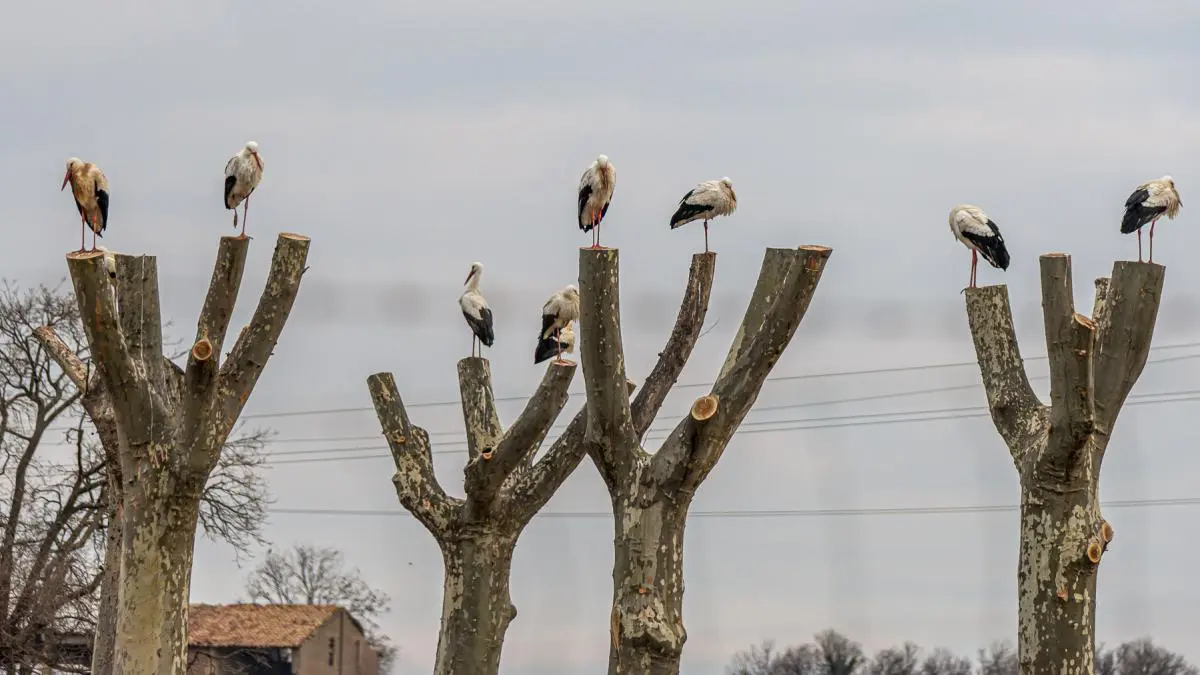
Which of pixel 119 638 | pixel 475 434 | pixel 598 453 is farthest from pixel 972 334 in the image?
pixel 119 638

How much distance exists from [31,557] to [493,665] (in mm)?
21018

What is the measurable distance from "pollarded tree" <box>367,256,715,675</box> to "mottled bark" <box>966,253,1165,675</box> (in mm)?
2788

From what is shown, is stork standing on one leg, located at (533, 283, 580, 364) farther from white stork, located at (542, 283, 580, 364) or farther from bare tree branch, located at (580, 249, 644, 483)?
bare tree branch, located at (580, 249, 644, 483)

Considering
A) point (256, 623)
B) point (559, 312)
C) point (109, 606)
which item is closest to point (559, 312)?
point (559, 312)

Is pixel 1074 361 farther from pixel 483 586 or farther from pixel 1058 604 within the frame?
pixel 483 586

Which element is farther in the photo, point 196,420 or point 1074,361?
point 196,420

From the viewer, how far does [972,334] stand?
16.4 m

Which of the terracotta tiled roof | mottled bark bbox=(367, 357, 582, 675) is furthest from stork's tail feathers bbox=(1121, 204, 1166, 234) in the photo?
the terracotta tiled roof

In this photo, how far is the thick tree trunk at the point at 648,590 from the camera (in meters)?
14.8

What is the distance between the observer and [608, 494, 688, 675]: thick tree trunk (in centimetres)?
1481

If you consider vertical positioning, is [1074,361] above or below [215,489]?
below

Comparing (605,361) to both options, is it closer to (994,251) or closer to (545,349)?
(994,251)

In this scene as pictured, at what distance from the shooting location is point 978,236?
19.9 meters

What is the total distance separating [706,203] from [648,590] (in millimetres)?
6469
